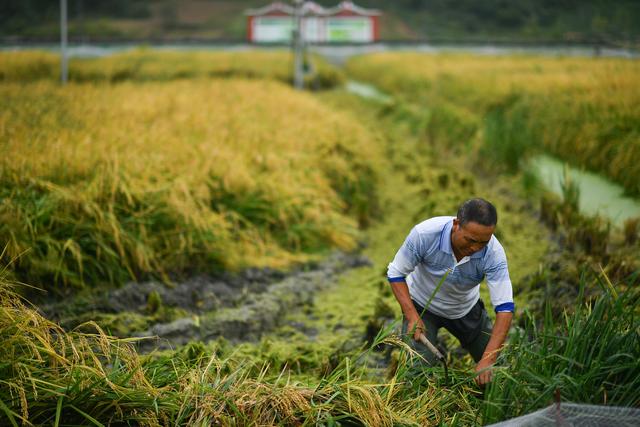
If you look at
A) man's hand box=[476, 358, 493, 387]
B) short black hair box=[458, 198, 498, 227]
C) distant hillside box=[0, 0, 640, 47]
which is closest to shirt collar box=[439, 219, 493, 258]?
short black hair box=[458, 198, 498, 227]

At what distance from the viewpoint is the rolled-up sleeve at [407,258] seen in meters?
3.06

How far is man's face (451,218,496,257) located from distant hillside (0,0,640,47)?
42.5 meters

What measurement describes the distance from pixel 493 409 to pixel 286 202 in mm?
3798

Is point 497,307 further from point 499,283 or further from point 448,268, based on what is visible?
point 448,268

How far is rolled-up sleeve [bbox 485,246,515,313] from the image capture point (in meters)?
2.91

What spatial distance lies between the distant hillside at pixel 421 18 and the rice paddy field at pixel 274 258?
36.5m

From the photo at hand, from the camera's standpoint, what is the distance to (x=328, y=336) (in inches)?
179

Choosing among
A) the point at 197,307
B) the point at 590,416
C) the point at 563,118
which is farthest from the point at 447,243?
the point at 563,118

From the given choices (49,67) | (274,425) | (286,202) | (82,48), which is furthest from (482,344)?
(82,48)

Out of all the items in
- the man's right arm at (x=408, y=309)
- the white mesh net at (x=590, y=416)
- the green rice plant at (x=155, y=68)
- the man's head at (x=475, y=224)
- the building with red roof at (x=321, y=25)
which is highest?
the building with red roof at (x=321, y=25)

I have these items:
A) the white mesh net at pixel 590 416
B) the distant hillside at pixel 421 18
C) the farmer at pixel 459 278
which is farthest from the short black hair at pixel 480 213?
the distant hillside at pixel 421 18

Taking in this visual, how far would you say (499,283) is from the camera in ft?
9.70

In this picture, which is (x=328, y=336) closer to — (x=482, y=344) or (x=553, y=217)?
(x=482, y=344)

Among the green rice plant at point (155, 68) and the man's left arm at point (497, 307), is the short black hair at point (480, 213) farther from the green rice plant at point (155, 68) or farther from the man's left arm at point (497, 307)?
the green rice plant at point (155, 68)
